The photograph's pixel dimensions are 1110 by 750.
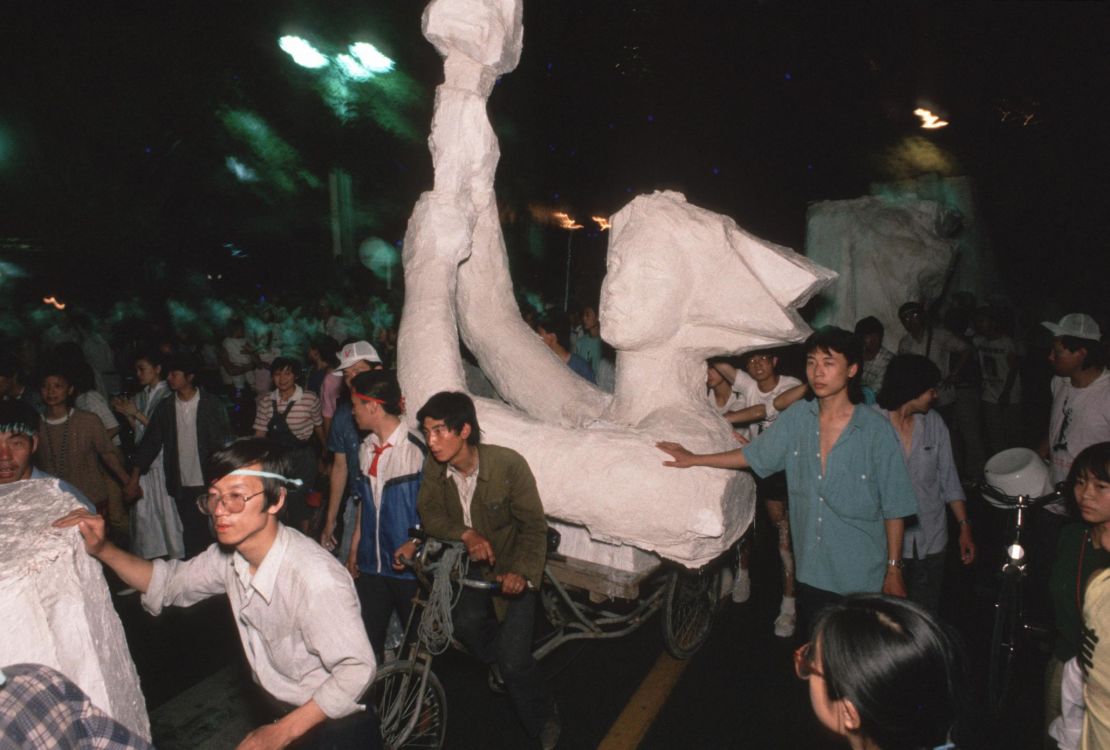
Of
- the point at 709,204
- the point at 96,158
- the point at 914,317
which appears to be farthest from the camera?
the point at 96,158

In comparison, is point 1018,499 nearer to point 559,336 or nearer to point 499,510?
point 499,510

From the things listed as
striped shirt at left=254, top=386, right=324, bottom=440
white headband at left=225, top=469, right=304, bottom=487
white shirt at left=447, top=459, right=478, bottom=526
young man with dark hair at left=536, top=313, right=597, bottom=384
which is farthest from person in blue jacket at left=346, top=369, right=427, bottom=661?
young man with dark hair at left=536, top=313, right=597, bottom=384

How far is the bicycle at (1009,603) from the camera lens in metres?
3.37

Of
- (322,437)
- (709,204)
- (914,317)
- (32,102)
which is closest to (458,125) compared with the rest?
(322,437)

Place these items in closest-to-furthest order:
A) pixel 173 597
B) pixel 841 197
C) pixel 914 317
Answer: pixel 173 597
pixel 914 317
pixel 841 197

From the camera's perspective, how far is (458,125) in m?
3.50

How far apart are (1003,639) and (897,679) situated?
310 centimetres

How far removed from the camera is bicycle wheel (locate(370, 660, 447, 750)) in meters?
3.03

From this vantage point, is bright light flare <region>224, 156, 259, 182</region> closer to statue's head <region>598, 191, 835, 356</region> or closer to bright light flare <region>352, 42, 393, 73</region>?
bright light flare <region>352, 42, 393, 73</region>

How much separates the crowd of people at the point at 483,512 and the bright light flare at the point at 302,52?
12281 mm

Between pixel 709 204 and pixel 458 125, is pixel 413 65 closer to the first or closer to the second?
pixel 709 204

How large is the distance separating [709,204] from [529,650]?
18.5ft

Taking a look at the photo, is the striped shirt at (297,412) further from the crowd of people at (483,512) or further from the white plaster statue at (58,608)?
the white plaster statue at (58,608)

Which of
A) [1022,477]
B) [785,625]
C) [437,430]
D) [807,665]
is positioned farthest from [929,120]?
[807,665]
